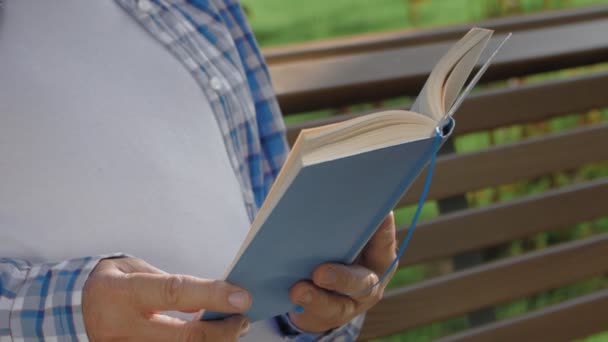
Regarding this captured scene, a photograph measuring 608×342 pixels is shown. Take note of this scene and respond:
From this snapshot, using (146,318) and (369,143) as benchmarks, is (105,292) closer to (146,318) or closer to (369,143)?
(146,318)

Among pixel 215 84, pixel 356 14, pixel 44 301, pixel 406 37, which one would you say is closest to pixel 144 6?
pixel 215 84

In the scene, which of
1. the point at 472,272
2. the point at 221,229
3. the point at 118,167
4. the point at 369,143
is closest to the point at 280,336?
the point at 221,229

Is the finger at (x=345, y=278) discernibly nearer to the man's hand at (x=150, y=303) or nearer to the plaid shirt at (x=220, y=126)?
the man's hand at (x=150, y=303)

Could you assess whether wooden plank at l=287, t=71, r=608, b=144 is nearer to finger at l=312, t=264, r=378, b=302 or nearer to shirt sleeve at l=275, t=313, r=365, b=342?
shirt sleeve at l=275, t=313, r=365, b=342

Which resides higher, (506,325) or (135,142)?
(135,142)

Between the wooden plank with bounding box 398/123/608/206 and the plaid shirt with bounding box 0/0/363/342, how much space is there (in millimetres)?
549

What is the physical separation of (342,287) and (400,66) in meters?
1.05

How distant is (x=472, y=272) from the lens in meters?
2.33

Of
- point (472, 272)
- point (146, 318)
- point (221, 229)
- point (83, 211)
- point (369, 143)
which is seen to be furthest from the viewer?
point (472, 272)

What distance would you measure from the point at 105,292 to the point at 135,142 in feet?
1.10

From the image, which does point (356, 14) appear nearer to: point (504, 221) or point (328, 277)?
point (504, 221)

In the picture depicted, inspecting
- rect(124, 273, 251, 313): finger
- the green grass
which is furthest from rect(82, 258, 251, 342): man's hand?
the green grass

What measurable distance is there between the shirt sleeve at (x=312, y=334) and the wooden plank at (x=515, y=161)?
0.54 metres

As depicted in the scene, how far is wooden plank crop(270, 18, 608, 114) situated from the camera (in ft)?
6.91
